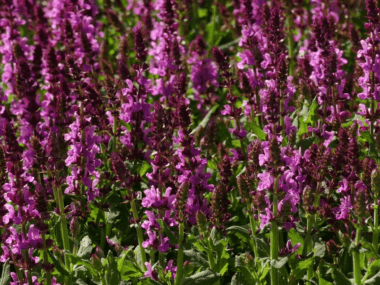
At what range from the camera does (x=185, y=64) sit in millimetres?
7691

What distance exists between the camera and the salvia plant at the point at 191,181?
3.98 m

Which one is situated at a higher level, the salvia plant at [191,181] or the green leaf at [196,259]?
the salvia plant at [191,181]

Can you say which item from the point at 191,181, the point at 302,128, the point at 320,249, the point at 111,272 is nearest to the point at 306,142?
the point at 302,128

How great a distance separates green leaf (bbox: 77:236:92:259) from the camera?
4.48 metres

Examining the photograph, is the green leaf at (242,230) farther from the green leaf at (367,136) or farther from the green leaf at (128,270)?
the green leaf at (367,136)

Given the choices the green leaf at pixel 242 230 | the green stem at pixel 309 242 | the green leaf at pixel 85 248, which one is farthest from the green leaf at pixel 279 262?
the green leaf at pixel 85 248

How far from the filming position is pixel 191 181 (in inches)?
173

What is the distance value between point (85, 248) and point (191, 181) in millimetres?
930

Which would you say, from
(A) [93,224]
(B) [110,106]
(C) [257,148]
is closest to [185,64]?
(B) [110,106]

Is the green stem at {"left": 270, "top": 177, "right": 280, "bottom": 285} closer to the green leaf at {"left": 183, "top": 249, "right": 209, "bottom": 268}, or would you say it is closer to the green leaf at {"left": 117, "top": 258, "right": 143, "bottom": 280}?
the green leaf at {"left": 183, "top": 249, "right": 209, "bottom": 268}

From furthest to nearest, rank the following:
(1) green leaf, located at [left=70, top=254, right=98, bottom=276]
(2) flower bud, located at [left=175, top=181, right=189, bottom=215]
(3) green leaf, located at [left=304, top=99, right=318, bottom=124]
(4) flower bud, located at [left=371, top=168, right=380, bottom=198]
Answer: (3) green leaf, located at [left=304, top=99, right=318, bottom=124] → (1) green leaf, located at [left=70, top=254, right=98, bottom=276] → (4) flower bud, located at [left=371, top=168, right=380, bottom=198] → (2) flower bud, located at [left=175, top=181, right=189, bottom=215]

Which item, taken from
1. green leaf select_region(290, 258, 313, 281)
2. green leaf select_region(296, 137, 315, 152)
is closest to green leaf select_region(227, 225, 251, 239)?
green leaf select_region(290, 258, 313, 281)

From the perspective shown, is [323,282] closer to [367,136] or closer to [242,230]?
[242,230]

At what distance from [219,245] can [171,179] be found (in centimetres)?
58
